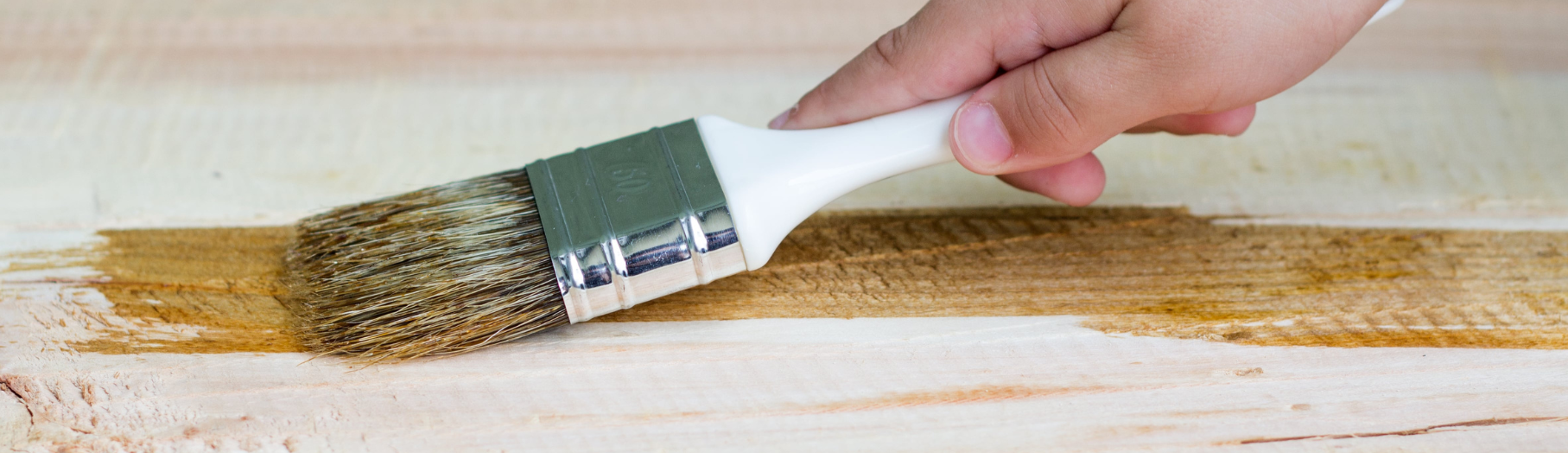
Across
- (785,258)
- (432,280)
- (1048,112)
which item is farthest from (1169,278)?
(432,280)

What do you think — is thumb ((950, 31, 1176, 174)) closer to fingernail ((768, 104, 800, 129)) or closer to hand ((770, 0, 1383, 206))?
hand ((770, 0, 1383, 206))

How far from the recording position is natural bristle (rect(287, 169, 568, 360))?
1.35 m

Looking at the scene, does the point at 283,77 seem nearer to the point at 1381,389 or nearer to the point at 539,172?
the point at 539,172

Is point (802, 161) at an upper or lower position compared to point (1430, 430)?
upper

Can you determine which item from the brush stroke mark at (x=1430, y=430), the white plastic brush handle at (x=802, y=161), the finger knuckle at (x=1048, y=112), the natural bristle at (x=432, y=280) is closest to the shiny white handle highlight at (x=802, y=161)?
the white plastic brush handle at (x=802, y=161)

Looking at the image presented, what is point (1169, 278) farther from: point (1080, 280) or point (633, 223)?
point (633, 223)

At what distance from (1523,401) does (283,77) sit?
2.19 m

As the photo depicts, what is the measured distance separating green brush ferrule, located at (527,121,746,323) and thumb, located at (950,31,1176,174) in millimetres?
358

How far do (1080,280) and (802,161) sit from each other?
0.49 m

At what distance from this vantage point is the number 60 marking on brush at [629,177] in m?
1.41

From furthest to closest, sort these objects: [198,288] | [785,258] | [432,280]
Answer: [785,258]
[198,288]
[432,280]

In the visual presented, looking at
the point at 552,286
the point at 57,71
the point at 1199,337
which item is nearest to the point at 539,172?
the point at 552,286

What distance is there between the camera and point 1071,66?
136cm

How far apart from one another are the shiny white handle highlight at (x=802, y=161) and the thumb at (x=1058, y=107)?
6cm
